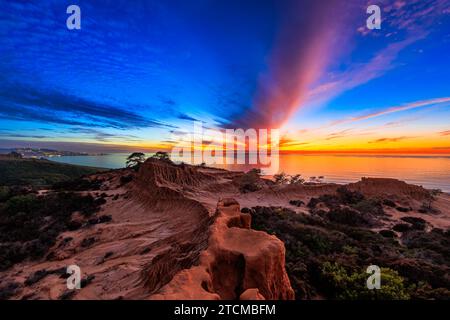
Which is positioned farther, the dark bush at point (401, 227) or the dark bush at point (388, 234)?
the dark bush at point (401, 227)

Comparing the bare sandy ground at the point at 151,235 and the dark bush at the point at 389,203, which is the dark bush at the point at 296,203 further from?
the dark bush at the point at 389,203

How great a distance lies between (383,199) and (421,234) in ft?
44.5

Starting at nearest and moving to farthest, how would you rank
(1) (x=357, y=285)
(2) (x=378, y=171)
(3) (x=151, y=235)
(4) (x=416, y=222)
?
1. (1) (x=357, y=285)
2. (3) (x=151, y=235)
3. (4) (x=416, y=222)
4. (2) (x=378, y=171)

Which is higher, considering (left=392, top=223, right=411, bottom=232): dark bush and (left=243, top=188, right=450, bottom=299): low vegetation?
(left=243, top=188, right=450, bottom=299): low vegetation

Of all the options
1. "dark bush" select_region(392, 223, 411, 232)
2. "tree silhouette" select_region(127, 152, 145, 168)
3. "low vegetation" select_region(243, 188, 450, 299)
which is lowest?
"dark bush" select_region(392, 223, 411, 232)

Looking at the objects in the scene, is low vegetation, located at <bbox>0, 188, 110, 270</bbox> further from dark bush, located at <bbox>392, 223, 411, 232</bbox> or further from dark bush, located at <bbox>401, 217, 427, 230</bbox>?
dark bush, located at <bbox>401, 217, 427, 230</bbox>

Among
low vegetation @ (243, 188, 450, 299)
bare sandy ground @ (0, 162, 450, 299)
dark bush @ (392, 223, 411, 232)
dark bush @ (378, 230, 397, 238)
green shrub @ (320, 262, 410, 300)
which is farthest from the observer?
dark bush @ (392, 223, 411, 232)

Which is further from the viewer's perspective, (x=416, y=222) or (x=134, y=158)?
(x=134, y=158)

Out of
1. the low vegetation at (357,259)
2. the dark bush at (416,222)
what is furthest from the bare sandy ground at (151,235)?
the low vegetation at (357,259)

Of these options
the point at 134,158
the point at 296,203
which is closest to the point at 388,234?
the point at 296,203

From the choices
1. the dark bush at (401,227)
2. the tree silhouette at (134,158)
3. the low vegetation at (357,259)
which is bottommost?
the dark bush at (401,227)

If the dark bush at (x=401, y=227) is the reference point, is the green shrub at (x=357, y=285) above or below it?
above

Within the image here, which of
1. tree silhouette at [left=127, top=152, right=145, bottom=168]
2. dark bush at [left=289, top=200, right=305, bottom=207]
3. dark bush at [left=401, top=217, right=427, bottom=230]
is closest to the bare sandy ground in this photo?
dark bush at [left=289, top=200, right=305, bottom=207]

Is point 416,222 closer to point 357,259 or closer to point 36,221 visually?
point 357,259
